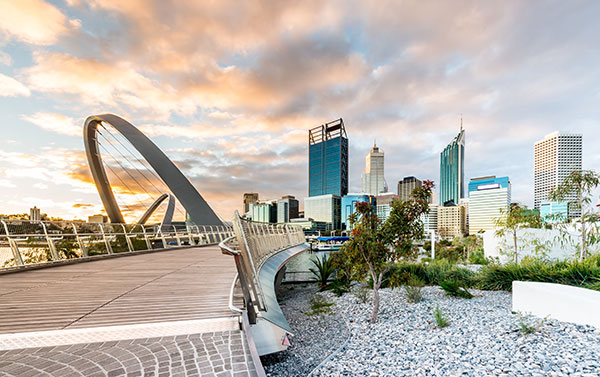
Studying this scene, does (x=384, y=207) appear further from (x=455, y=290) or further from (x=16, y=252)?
(x=16, y=252)

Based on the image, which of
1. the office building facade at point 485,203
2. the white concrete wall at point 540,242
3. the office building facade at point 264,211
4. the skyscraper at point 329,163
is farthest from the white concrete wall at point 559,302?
the skyscraper at point 329,163

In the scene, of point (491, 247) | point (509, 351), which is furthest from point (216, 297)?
point (491, 247)

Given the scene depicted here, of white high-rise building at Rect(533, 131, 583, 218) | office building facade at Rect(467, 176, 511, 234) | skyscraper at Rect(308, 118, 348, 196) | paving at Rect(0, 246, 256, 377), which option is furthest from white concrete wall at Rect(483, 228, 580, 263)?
skyscraper at Rect(308, 118, 348, 196)

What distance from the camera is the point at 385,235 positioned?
278 inches

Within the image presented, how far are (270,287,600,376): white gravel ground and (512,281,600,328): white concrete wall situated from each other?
19 cm

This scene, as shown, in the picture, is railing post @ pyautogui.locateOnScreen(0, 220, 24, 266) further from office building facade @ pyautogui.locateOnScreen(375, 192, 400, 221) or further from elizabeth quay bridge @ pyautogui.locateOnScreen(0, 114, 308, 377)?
office building facade @ pyautogui.locateOnScreen(375, 192, 400, 221)

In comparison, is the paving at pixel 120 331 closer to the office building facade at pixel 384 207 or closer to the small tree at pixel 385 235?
the small tree at pixel 385 235

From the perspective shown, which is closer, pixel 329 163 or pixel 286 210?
pixel 286 210

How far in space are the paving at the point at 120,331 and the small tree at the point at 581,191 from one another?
978 centimetres

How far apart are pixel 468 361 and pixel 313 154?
17643cm

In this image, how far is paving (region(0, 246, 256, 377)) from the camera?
8.44ft

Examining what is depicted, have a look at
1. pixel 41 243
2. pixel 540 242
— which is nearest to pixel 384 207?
pixel 540 242

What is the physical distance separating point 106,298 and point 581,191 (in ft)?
39.3

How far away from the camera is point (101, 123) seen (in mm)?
27734
